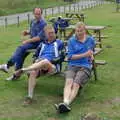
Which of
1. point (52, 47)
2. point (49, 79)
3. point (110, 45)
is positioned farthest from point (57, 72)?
point (110, 45)

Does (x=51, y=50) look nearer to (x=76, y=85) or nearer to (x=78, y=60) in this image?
(x=78, y=60)

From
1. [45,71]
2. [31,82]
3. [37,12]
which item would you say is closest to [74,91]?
[31,82]

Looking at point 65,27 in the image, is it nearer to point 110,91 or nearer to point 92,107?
point 110,91

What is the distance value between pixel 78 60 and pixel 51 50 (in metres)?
0.60

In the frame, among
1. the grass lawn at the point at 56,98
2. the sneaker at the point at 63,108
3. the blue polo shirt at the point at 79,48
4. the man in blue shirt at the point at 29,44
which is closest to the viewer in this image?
the sneaker at the point at 63,108

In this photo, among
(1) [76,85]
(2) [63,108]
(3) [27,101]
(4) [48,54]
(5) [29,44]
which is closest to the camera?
(2) [63,108]

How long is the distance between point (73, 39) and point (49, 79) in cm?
154

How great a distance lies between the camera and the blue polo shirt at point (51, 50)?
8.05m

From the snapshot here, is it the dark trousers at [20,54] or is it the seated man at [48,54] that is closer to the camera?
the seated man at [48,54]

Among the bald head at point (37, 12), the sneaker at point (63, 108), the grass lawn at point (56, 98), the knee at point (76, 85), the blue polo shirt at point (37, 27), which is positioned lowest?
the grass lawn at point (56, 98)

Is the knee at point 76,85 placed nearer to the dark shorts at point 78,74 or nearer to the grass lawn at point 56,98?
the dark shorts at point 78,74

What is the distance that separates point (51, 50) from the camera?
318 inches

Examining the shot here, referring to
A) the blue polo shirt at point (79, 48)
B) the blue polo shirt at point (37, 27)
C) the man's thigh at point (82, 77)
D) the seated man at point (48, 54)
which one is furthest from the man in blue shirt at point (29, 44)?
the man's thigh at point (82, 77)

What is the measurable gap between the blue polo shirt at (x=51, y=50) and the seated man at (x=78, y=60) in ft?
1.02
